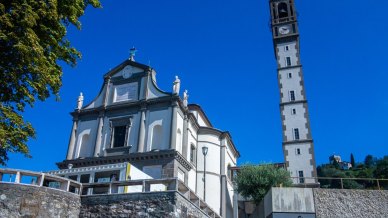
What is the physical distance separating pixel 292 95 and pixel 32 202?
107ft

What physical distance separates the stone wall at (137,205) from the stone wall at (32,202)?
973 millimetres

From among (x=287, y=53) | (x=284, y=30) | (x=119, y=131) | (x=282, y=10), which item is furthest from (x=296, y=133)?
(x=119, y=131)

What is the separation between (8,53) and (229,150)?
28.8m

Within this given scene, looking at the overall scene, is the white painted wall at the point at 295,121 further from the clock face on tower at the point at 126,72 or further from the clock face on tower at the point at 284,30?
the clock face on tower at the point at 126,72

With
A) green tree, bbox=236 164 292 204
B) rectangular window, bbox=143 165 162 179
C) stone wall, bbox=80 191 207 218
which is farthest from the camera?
green tree, bbox=236 164 292 204

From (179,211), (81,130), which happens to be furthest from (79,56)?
(81,130)

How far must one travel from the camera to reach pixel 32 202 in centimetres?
1418

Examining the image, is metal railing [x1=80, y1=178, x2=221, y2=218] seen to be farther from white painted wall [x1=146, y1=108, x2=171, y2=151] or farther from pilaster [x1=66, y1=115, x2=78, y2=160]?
pilaster [x1=66, y1=115, x2=78, y2=160]

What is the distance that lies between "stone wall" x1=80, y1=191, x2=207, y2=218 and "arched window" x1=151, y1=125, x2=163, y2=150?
43.3 ft

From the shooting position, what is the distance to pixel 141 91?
32.1 meters

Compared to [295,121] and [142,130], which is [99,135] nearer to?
[142,130]

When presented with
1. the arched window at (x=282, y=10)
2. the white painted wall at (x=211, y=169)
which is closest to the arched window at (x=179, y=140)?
the white painted wall at (x=211, y=169)

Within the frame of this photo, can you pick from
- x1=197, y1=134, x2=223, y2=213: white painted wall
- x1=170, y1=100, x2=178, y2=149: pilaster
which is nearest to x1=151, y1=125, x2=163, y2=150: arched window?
x1=170, y1=100, x2=178, y2=149: pilaster

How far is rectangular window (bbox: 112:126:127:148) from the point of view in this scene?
3036cm
